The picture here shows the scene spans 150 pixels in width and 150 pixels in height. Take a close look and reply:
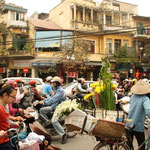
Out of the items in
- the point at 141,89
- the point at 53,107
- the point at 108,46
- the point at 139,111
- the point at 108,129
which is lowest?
the point at 53,107

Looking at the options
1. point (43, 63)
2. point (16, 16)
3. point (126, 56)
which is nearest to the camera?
point (43, 63)

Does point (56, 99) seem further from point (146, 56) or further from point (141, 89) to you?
point (146, 56)

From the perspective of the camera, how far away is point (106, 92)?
4.23 meters

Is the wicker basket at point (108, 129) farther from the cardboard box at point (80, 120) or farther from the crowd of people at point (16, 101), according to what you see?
the crowd of people at point (16, 101)

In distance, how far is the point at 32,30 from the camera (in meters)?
25.4

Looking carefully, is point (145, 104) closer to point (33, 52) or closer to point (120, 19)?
point (33, 52)

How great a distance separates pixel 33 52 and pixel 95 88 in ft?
68.1

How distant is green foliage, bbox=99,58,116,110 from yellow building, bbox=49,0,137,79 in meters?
20.2

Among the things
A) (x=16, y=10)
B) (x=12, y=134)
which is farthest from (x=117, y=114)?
(x=16, y=10)

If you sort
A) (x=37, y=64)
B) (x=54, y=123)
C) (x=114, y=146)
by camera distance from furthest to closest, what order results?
(x=37, y=64)
(x=54, y=123)
(x=114, y=146)

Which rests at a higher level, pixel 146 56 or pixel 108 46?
pixel 108 46

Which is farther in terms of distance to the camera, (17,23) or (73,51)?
(17,23)

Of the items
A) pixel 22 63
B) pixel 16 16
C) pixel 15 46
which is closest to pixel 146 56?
pixel 22 63

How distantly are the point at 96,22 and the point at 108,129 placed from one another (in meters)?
25.1
